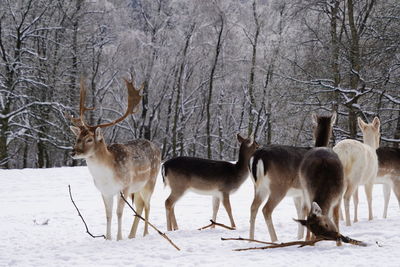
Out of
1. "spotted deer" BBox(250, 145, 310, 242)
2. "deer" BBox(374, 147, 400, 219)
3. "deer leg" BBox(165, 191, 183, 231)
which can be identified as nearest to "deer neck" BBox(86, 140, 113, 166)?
"deer leg" BBox(165, 191, 183, 231)

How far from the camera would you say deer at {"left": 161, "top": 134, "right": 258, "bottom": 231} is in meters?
8.99

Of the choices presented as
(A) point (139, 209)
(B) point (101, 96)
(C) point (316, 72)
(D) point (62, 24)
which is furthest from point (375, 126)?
(B) point (101, 96)

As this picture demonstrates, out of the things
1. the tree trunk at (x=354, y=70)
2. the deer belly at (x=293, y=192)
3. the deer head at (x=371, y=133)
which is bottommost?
the deer belly at (x=293, y=192)

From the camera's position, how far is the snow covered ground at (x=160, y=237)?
193 inches

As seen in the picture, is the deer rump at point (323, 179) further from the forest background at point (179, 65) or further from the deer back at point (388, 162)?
the forest background at point (179, 65)

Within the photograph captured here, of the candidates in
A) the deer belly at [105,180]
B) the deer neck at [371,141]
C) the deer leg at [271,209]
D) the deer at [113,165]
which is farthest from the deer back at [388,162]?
the deer belly at [105,180]

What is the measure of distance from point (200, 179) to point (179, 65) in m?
21.2

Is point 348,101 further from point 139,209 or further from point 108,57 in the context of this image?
point 108,57

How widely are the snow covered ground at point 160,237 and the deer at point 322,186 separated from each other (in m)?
0.34

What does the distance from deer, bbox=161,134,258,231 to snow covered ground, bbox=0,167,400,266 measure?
0.61 meters

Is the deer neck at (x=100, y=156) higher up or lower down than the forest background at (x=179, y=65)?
lower down

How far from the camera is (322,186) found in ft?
17.9

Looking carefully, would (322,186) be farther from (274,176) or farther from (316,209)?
(274,176)

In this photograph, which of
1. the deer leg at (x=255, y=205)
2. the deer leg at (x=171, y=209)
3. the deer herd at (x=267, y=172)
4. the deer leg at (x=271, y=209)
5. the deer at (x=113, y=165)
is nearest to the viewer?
the deer herd at (x=267, y=172)
